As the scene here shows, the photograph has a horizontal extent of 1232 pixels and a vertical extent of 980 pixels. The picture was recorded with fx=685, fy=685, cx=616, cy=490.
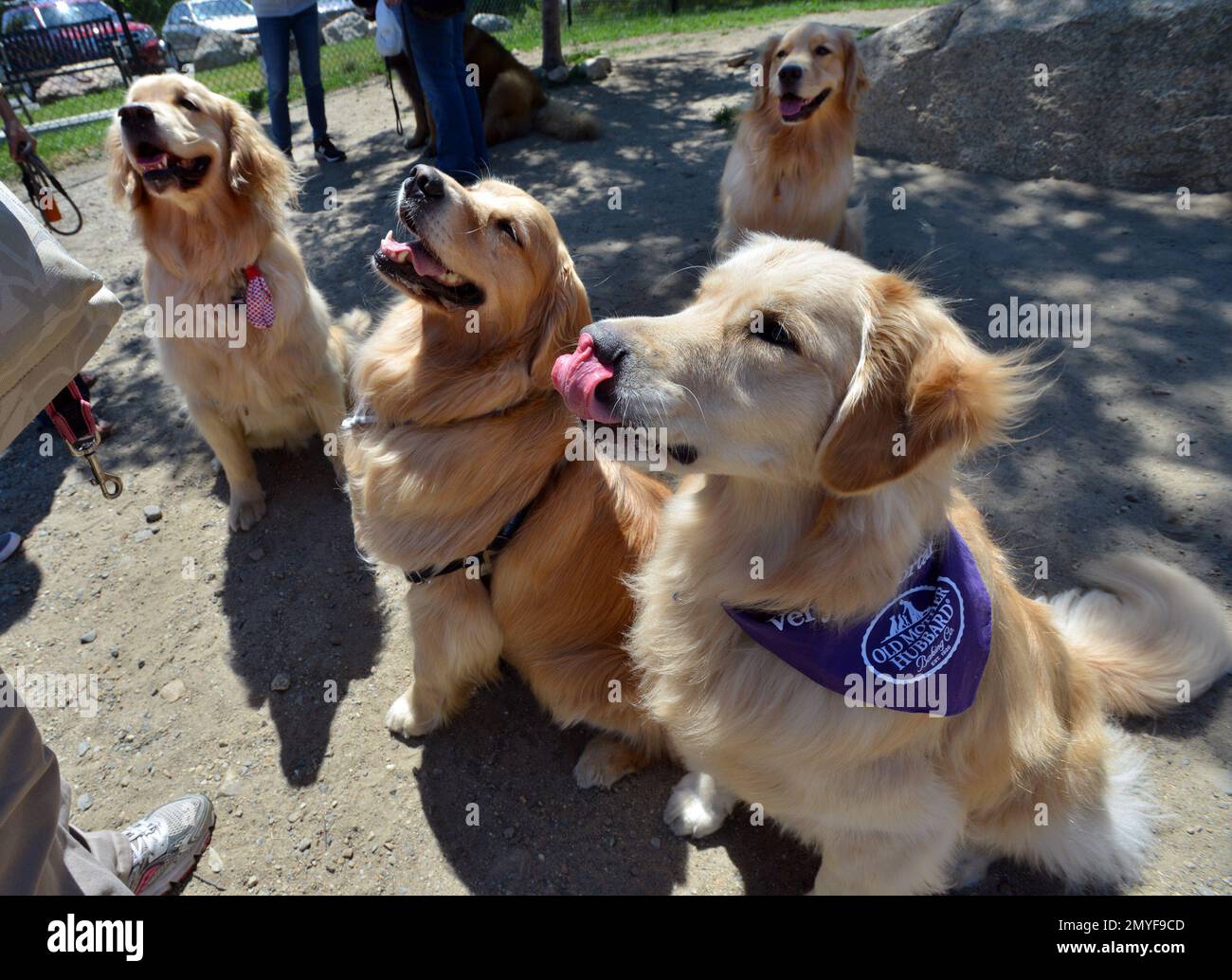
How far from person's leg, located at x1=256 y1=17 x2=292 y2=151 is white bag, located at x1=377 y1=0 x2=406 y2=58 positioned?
36.2 inches

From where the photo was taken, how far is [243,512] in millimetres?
3850

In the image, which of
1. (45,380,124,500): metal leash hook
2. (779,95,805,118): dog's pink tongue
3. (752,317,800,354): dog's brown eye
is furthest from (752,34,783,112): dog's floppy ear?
(45,380,124,500): metal leash hook

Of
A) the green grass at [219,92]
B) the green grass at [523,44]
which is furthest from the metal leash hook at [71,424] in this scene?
the green grass at [523,44]

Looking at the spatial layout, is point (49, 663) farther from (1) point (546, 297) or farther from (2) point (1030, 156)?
(2) point (1030, 156)

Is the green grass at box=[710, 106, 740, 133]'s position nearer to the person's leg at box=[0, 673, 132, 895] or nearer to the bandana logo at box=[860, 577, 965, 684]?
the bandana logo at box=[860, 577, 965, 684]

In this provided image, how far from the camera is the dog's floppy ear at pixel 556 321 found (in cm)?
250

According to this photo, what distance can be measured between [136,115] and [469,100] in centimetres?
451

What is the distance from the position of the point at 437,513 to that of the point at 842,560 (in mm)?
1484

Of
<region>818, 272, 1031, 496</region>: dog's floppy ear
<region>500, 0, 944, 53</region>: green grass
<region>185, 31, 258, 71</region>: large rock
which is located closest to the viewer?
<region>818, 272, 1031, 496</region>: dog's floppy ear

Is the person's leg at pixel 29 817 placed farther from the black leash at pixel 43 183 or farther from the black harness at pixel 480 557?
the black leash at pixel 43 183

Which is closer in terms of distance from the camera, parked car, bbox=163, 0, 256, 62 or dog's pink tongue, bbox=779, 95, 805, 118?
dog's pink tongue, bbox=779, 95, 805, 118

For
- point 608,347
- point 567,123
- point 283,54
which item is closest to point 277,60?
point 283,54

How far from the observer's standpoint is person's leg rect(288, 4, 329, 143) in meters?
7.32
